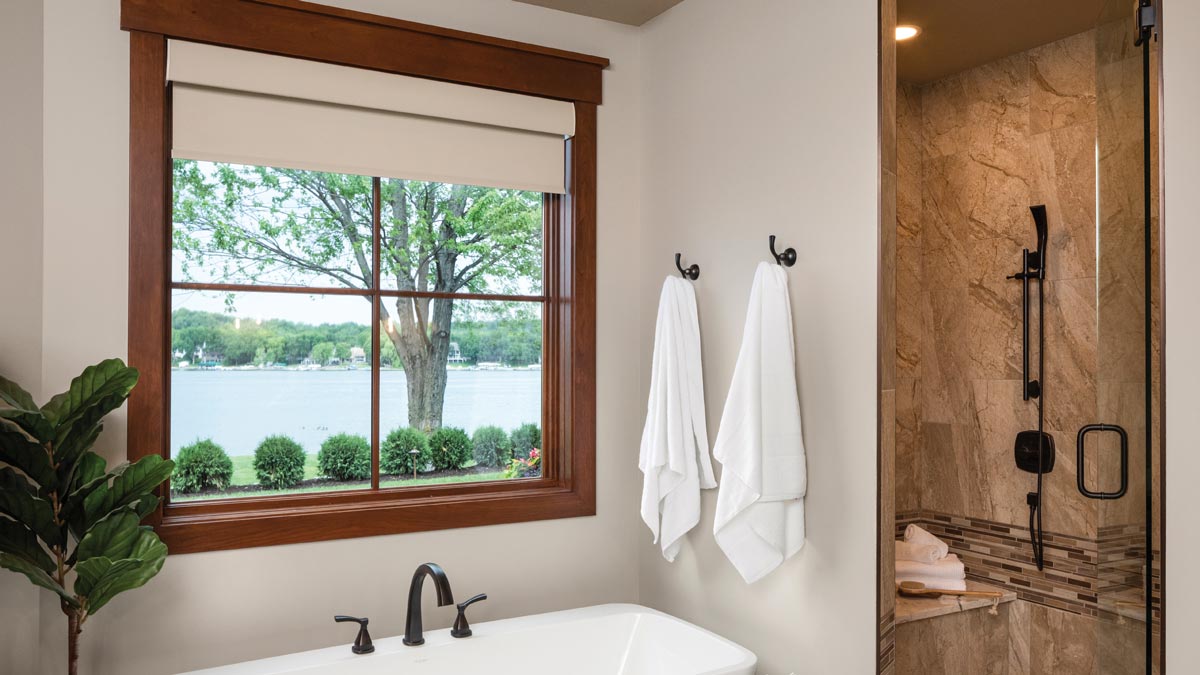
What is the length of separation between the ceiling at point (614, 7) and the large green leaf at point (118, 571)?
2.06m

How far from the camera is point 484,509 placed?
277cm

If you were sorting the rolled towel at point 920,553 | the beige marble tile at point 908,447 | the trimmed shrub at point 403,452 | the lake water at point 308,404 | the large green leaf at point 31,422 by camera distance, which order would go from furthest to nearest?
1. the beige marble tile at point 908,447
2. the rolled towel at point 920,553
3. the trimmed shrub at point 403,452
4. the lake water at point 308,404
5. the large green leaf at point 31,422

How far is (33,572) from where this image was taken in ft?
6.30

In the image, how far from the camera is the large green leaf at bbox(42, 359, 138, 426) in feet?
6.42

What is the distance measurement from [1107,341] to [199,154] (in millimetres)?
2338

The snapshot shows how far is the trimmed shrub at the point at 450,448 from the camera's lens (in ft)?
9.26

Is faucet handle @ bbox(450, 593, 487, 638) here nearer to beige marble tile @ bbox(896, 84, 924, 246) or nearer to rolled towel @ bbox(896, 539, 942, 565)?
rolled towel @ bbox(896, 539, 942, 565)

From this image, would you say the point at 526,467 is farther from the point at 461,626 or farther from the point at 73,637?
the point at 73,637

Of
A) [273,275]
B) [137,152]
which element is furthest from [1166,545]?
[137,152]

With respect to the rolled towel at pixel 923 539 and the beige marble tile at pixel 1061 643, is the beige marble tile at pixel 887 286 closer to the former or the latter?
the rolled towel at pixel 923 539

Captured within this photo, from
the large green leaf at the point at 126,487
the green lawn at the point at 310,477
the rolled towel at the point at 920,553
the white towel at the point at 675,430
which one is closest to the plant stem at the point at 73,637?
the large green leaf at the point at 126,487

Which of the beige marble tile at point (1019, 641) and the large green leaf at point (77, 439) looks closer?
the large green leaf at point (77, 439)

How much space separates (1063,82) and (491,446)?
8.15 ft

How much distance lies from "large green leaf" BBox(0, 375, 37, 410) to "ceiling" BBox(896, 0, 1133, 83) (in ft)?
9.02
